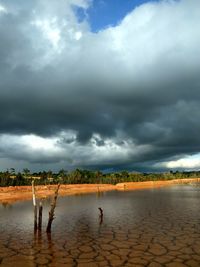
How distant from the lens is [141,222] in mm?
25031

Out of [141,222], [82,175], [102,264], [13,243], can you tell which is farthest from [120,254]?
[82,175]

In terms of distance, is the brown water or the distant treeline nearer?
the brown water

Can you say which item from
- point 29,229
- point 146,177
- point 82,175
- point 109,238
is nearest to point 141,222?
point 109,238

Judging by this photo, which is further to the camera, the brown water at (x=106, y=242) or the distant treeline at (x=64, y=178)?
the distant treeline at (x=64, y=178)

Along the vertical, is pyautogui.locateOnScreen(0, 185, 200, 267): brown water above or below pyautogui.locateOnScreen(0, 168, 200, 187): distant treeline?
below

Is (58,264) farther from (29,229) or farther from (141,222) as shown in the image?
(141,222)

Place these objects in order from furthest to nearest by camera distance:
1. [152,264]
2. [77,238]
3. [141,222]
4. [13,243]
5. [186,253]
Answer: [141,222] → [77,238] → [13,243] → [186,253] → [152,264]

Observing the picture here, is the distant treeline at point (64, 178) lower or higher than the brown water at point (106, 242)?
higher

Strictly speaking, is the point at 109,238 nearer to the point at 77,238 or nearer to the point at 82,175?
the point at 77,238

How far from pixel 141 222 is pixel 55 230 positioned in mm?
6679

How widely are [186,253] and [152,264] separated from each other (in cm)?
255

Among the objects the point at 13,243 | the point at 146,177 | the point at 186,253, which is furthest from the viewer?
the point at 146,177

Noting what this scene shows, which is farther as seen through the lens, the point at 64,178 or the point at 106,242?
the point at 64,178

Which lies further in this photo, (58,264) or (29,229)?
(29,229)
